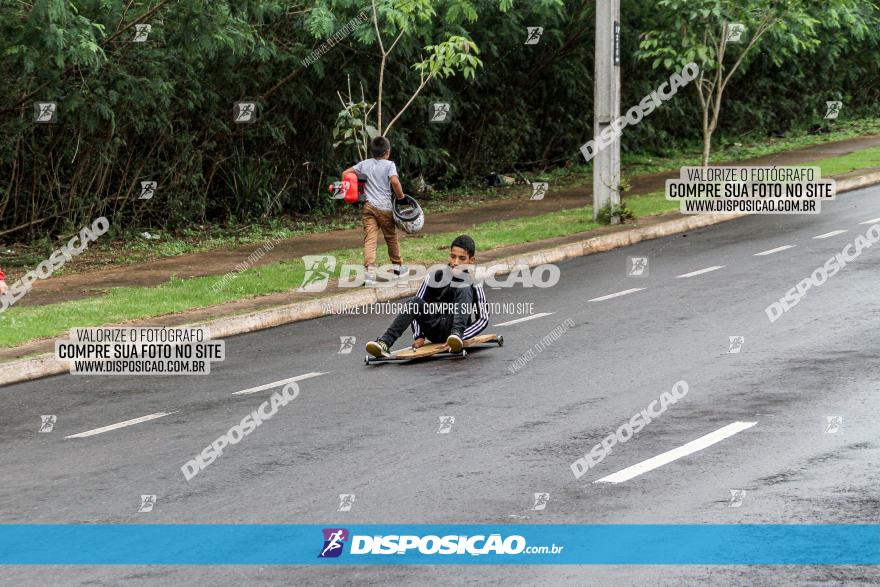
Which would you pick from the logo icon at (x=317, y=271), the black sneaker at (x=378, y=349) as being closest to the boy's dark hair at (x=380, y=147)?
the logo icon at (x=317, y=271)

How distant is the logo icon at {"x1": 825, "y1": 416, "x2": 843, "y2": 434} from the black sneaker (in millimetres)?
4273

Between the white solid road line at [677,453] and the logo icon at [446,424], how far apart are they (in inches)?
64.8

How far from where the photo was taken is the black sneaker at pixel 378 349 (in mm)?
12219

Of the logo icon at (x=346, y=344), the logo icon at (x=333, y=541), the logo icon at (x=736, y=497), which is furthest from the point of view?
Result: the logo icon at (x=346, y=344)

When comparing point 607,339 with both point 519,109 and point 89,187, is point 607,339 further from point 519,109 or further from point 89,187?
point 519,109

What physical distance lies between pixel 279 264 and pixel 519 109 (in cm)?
1308

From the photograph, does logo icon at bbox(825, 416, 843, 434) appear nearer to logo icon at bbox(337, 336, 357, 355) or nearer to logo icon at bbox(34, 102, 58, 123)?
logo icon at bbox(337, 336, 357, 355)

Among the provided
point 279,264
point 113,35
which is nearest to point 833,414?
point 279,264

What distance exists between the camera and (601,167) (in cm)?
2128

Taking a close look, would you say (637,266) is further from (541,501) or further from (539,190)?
(541,501)

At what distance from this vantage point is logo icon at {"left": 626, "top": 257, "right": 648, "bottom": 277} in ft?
56.6

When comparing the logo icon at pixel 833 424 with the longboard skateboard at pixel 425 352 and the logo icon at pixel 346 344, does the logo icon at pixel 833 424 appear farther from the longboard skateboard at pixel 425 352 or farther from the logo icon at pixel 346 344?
the logo icon at pixel 346 344

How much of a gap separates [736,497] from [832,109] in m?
33.3

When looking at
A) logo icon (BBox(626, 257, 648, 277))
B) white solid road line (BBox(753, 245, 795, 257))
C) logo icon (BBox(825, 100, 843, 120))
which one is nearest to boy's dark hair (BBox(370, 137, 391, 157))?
logo icon (BBox(626, 257, 648, 277))
